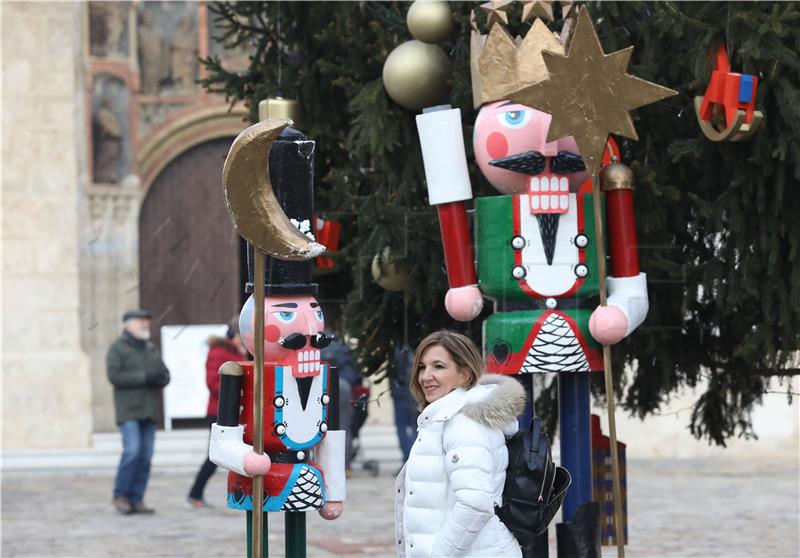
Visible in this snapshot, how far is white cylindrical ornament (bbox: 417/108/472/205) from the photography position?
6.94 m

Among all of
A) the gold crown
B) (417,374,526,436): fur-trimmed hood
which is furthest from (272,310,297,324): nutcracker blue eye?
the gold crown

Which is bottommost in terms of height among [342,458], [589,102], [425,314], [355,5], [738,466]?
[738,466]

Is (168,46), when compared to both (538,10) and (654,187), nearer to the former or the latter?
(538,10)

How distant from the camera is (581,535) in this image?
663cm

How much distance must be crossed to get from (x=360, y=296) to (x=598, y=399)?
4.96ft

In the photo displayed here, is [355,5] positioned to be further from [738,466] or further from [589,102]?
[738,466]

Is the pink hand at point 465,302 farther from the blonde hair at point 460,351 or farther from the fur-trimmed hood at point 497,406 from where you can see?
the fur-trimmed hood at point 497,406

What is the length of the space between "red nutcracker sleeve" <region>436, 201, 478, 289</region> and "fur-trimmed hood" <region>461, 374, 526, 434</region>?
1.79m

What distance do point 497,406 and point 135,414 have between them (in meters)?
7.08

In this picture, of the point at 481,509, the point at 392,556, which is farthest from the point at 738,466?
the point at 481,509

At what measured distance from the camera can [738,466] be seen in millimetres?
14852

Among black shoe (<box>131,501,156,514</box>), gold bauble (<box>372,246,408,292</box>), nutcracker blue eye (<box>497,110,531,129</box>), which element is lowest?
black shoe (<box>131,501,156,514</box>)

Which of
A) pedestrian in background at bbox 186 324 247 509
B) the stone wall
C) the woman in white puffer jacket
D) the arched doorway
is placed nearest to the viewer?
the woman in white puffer jacket

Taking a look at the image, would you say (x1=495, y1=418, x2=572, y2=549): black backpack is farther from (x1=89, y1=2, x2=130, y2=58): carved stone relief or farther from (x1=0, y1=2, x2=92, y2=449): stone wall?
(x1=89, y1=2, x2=130, y2=58): carved stone relief
